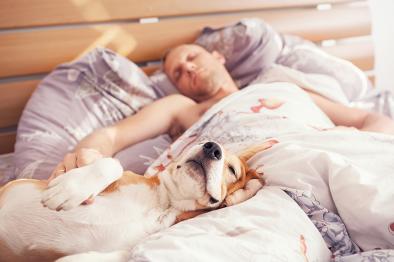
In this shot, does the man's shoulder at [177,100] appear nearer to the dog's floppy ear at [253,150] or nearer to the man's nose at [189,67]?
the man's nose at [189,67]

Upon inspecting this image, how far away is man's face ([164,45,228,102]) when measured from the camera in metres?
1.66

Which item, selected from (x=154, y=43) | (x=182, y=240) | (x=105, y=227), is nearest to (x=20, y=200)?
(x=105, y=227)

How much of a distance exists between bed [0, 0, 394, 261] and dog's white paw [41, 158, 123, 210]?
156 millimetres

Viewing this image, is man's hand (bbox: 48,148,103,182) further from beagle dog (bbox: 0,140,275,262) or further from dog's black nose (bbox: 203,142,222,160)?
dog's black nose (bbox: 203,142,222,160)

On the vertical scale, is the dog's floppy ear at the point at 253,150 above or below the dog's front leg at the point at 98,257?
below

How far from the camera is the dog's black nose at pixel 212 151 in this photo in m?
0.86

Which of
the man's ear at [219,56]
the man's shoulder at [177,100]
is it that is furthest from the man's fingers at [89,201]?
the man's ear at [219,56]

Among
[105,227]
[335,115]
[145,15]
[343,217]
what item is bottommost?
[335,115]

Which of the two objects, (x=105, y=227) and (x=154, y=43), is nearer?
(x=105, y=227)

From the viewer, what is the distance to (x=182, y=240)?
698 mm

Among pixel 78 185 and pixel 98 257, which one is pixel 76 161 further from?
pixel 98 257

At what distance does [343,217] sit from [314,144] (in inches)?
8.3

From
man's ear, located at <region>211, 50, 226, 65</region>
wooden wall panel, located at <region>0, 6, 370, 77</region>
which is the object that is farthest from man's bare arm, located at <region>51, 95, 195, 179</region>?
wooden wall panel, located at <region>0, 6, 370, 77</region>

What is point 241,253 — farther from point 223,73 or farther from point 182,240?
point 223,73
